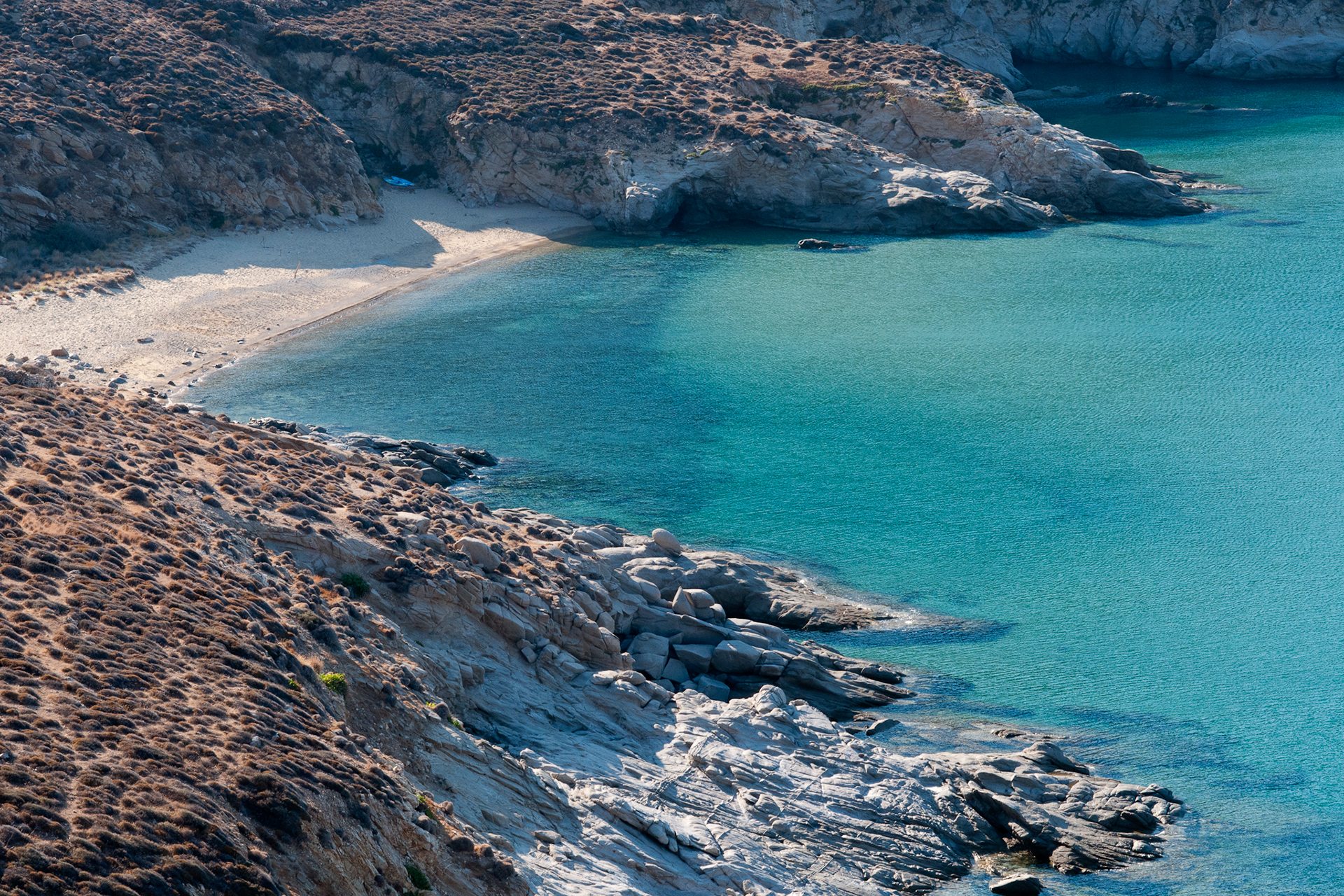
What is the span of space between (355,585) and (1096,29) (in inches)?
4002

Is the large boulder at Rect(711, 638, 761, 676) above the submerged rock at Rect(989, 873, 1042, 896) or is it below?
above

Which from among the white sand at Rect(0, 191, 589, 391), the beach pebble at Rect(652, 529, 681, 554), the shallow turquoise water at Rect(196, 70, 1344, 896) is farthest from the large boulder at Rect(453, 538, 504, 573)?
the white sand at Rect(0, 191, 589, 391)

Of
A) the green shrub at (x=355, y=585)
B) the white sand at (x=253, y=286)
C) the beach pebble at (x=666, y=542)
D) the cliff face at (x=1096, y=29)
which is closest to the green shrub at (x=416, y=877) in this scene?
the green shrub at (x=355, y=585)

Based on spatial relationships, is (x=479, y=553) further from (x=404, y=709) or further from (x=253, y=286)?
(x=253, y=286)

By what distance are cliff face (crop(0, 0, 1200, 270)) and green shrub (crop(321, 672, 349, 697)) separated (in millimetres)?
45867

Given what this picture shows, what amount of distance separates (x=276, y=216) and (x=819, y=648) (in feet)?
154

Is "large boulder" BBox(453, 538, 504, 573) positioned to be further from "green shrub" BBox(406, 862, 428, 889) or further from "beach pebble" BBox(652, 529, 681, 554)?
"green shrub" BBox(406, 862, 428, 889)

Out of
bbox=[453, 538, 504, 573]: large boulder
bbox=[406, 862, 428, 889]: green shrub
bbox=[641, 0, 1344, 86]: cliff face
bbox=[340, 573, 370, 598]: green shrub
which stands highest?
bbox=[641, 0, 1344, 86]: cliff face

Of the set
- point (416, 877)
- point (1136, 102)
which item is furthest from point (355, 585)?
point (1136, 102)

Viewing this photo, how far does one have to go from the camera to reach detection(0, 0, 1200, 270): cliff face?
67062mm

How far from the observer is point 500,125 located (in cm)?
7756

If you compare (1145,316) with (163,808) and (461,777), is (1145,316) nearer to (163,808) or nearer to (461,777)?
(461,777)

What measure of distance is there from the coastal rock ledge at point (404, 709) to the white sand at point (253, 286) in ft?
67.8

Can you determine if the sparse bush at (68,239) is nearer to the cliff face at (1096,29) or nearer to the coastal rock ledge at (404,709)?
the coastal rock ledge at (404,709)
